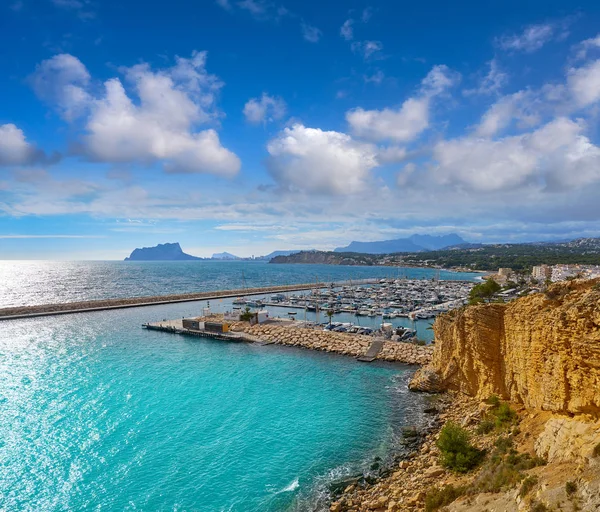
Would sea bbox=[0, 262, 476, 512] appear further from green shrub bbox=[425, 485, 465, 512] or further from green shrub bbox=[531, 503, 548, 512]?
green shrub bbox=[531, 503, 548, 512]

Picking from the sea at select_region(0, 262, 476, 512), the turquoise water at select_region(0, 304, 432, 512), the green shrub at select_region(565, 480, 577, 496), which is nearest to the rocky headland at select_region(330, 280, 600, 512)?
the green shrub at select_region(565, 480, 577, 496)

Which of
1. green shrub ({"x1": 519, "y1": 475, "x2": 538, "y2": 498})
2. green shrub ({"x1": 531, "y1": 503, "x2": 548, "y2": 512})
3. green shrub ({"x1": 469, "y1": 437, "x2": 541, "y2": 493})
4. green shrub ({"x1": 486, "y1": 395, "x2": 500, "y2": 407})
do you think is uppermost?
green shrub ({"x1": 531, "y1": 503, "x2": 548, "y2": 512})

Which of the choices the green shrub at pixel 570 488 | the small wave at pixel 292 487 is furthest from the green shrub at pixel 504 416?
the small wave at pixel 292 487

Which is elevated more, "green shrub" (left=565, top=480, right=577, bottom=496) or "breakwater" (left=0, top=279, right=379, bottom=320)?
"green shrub" (left=565, top=480, right=577, bottom=496)

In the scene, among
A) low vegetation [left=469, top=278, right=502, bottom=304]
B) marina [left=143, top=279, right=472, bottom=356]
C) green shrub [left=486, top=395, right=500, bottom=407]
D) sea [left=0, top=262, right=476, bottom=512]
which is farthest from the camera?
low vegetation [left=469, top=278, right=502, bottom=304]

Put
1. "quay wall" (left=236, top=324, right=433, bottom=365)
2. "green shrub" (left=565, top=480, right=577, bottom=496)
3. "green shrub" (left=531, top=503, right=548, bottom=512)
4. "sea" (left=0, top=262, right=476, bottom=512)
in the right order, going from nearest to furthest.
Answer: "green shrub" (left=531, top=503, right=548, bottom=512) → "green shrub" (left=565, top=480, right=577, bottom=496) → "sea" (left=0, top=262, right=476, bottom=512) → "quay wall" (left=236, top=324, right=433, bottom=365)
